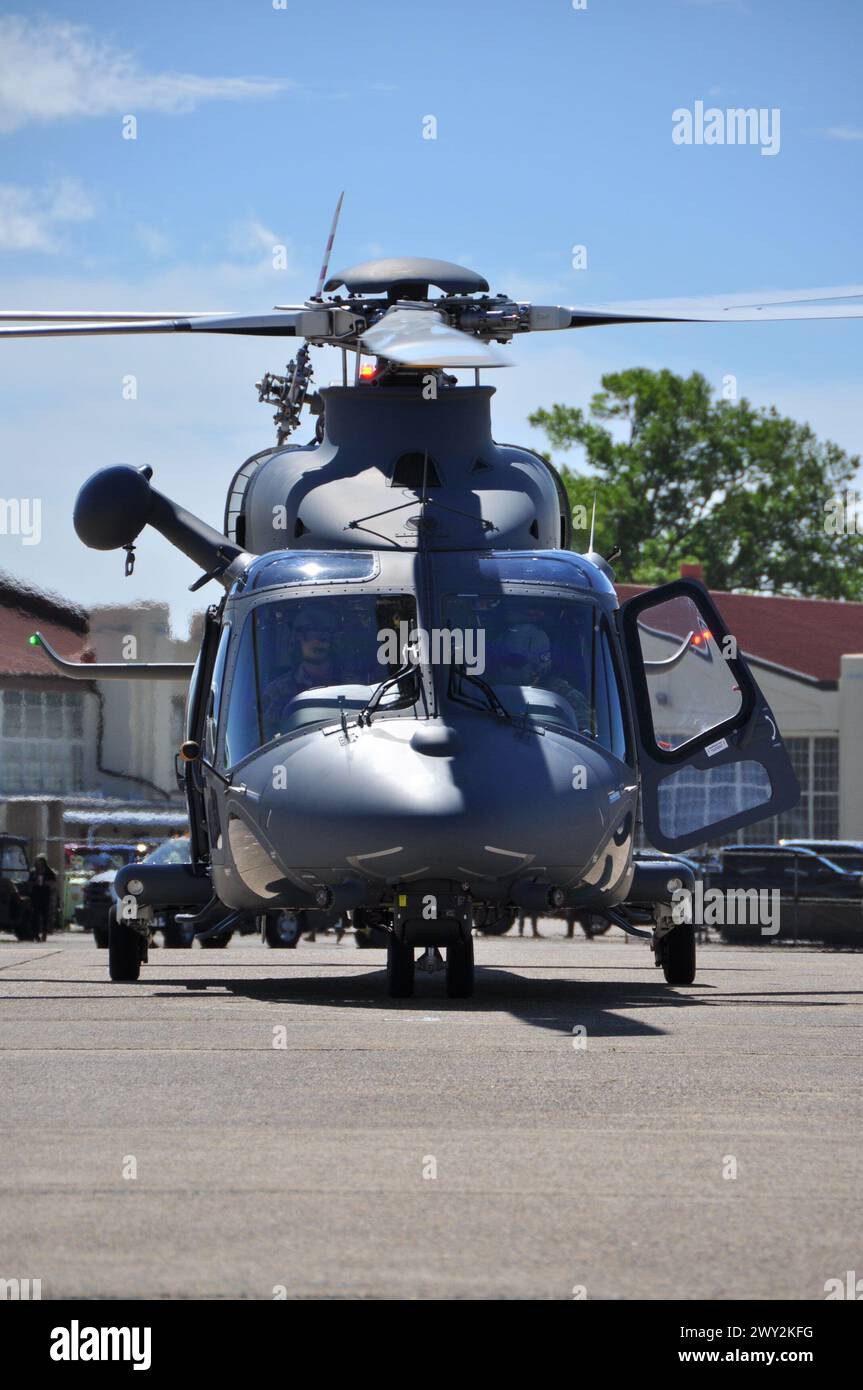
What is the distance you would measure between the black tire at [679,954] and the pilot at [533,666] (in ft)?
9.47

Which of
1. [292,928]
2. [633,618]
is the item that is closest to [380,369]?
[633,618]

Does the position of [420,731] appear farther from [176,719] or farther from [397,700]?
[176,719]

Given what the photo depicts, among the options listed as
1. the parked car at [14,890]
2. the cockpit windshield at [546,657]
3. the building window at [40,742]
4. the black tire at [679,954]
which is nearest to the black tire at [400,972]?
the cockpit windshield at [546,657]

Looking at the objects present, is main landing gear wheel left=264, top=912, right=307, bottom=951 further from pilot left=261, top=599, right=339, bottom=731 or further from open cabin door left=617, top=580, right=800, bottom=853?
pilot left=261, top=599, right=339, bottom=731

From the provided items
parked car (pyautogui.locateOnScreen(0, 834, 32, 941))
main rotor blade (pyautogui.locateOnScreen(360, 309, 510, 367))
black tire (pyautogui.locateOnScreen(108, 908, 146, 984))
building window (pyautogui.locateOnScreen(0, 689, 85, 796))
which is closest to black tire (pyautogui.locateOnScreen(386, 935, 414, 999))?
black tire (pyautogui.locateOnScreen(108, 908, 146, 984))

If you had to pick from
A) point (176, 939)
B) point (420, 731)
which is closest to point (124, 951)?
point (420, 731)

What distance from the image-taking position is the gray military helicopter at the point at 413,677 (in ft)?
44.3

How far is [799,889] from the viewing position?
36375mm

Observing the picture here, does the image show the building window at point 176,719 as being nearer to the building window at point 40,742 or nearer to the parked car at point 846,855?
the building window at point 40,742

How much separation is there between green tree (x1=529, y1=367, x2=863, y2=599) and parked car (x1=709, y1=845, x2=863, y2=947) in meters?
49.1

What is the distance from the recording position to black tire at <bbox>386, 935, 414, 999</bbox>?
14.9m

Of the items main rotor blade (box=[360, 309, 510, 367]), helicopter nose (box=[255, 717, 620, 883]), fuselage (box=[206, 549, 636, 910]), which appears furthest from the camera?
fuselage (box=[206, 549, 636, 910])

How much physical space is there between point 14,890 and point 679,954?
1999 cm

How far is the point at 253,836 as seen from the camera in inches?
570
